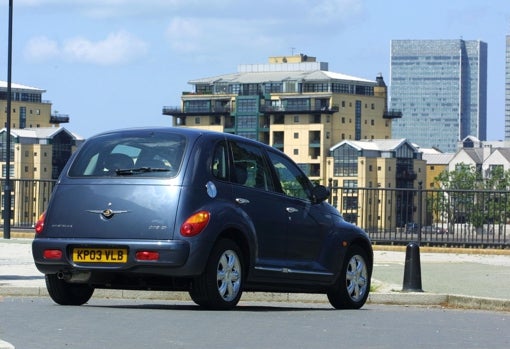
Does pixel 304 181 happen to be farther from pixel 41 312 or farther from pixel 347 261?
pixel 41 312

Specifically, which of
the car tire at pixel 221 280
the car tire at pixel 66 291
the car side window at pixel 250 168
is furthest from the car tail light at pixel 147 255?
the car side window at pixel 250 168

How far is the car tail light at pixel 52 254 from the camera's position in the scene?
14.0 metres

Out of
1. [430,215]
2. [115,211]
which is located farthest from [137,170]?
[430,215]

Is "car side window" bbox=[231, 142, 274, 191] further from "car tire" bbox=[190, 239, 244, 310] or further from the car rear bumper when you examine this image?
the car rear bumper

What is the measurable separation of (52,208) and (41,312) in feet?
4.13

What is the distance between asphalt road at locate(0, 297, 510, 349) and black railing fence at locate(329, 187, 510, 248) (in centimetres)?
1824

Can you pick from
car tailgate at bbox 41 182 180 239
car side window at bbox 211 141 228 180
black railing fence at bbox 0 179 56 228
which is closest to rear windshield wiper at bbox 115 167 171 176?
car tailgate at bbox 41 182 180 239

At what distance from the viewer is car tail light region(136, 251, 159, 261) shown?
13.6 metres

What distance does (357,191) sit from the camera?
35.7 m

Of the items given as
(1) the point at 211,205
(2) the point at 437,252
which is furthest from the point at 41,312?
(2) the point at 437,252

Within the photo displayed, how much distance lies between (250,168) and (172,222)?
1497mm

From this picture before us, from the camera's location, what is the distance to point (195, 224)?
13.7 m

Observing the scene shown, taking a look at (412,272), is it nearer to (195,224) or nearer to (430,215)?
(195,224)

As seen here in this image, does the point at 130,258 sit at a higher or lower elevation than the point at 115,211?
lower
